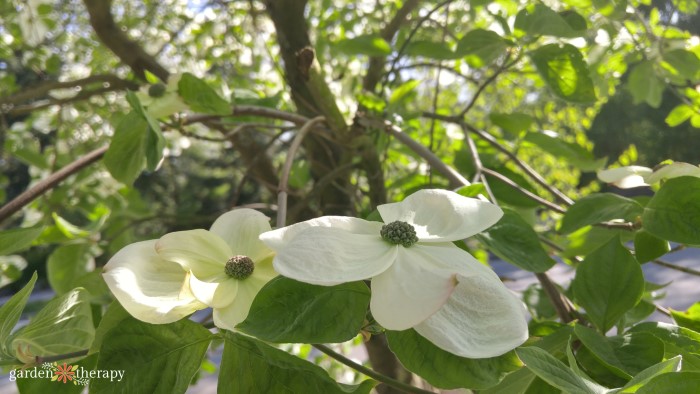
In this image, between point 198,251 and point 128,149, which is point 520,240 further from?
point 128,149

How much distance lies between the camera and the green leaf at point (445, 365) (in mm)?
180

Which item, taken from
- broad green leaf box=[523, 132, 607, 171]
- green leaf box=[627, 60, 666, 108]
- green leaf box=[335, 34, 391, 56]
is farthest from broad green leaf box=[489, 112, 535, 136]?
green leaf box=[627, 60, 666, 108]

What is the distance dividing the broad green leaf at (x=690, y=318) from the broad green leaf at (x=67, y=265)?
1.51 feet

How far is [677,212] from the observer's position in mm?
266

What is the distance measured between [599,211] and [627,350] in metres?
0.09

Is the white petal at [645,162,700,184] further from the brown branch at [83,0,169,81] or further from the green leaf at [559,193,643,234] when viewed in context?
the brown branch at [83,0,169,81]

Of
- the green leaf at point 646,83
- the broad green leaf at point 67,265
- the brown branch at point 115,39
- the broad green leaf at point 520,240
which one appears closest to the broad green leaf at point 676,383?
the broad green leaf at point 520,240

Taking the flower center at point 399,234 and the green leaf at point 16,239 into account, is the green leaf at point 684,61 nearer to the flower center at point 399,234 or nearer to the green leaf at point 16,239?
the flower center at point 399,234

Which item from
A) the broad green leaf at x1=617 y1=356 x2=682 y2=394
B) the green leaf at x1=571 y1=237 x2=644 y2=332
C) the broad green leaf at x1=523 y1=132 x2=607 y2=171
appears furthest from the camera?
the broad green leaf at x1=523 y1=132 x2=607 y2=171

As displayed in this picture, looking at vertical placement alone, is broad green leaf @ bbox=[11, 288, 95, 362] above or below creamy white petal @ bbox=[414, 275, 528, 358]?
above

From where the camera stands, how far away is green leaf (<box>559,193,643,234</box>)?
29cm

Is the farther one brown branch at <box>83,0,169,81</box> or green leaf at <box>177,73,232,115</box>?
brown branch at <box>83,0,169,81</box>

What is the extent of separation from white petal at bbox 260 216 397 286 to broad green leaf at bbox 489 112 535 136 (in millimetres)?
375

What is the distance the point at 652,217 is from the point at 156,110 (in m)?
0.34
